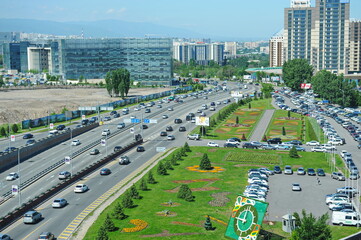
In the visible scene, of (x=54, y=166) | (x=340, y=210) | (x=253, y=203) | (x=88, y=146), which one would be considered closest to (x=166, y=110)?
(x=88, y=146)

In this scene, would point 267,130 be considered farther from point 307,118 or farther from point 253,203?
point 253,203

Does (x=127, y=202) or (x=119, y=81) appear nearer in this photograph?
(x=127, y=202)

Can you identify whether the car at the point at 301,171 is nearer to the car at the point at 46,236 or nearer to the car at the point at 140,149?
the car at the point at 140,149

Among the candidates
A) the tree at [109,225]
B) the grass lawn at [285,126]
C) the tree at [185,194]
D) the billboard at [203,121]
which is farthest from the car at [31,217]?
the grass lawn at [285,126]

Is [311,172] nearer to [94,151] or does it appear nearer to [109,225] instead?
[94,151]

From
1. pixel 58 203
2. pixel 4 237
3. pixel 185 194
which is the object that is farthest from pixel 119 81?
Answer: pixel 4 237

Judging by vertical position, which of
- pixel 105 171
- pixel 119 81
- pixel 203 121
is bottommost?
pixel 105 171
